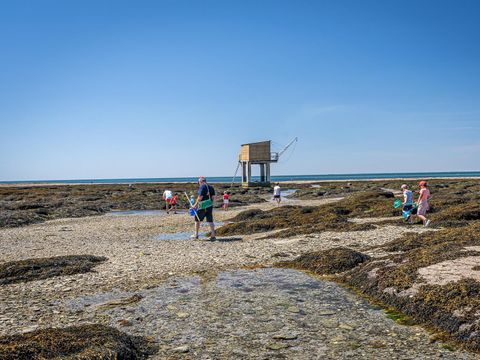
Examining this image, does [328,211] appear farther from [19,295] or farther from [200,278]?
[19,295]

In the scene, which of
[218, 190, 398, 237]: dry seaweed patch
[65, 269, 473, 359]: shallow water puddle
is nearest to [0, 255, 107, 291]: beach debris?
[65, 269, 473, 359]: shallow water puddle

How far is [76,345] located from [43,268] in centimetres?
744

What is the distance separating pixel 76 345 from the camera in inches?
241

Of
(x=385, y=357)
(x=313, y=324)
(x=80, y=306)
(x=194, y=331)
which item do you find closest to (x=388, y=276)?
(x=313, y=324)

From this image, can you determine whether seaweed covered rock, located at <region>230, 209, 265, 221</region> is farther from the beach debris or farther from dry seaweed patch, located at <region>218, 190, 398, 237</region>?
the beach debris

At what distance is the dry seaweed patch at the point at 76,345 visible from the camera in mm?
5781

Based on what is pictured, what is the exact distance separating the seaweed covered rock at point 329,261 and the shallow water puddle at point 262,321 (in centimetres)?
123

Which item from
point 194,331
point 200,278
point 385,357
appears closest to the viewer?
point 385,357

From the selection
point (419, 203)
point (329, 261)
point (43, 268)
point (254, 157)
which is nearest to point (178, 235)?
point (43, 268)

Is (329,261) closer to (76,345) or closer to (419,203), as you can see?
(76,345)

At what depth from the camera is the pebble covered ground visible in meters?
6.60

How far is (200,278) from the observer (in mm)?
11234

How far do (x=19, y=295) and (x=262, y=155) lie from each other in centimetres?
6083

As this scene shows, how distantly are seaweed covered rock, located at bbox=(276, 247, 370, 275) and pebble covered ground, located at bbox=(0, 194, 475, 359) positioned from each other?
686mm
